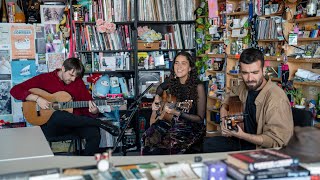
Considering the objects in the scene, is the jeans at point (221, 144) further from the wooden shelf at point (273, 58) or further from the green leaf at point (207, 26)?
the green leaf at point (207, 26)

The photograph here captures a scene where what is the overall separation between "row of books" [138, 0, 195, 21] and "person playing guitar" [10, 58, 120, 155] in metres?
1.47

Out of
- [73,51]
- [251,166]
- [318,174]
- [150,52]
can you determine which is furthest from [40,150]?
[150,52]

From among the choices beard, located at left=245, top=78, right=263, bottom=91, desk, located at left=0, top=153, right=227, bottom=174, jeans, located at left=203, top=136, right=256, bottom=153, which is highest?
beard, located at left=245, top=78, right=263, bottom=91

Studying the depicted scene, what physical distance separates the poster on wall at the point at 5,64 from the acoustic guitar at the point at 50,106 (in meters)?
1.01

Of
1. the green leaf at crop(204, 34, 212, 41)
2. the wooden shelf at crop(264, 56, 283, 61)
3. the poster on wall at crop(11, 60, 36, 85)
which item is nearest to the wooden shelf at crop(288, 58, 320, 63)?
the wooden shelf at crop(264, 56, 283, 61)

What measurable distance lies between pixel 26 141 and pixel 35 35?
8.77ft

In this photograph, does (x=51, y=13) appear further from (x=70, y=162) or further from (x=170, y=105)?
(x=70, y=162)

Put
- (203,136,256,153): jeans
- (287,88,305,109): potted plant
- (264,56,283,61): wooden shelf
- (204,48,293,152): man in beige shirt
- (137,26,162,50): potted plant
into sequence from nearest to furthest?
(204,48,293,152): man in beige shirt → (203,136,256,153): jeans → (287,88,305,109): potted plant → (264,56,283,61): wooden shelf → (137,26,162,50): potted plant

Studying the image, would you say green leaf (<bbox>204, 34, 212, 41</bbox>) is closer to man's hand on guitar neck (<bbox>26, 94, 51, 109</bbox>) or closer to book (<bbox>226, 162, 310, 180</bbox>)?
man's hand on guitar neck (<bbox>26, 94, 51, 109</bbox>)

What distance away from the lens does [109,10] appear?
17.1 ft

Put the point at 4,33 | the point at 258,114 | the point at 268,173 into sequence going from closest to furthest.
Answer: the point at 268,173 < the point at 258,114 < the point at 4,33

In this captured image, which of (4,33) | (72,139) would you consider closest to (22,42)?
(4,33)

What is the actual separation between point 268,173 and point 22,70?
4.24 meters

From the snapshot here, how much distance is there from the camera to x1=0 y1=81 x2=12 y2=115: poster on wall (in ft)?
16.9
